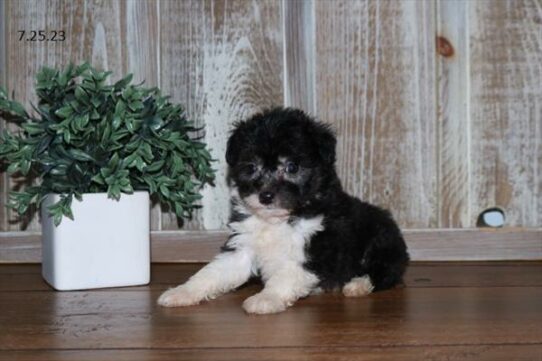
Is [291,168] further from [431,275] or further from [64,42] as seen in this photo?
[64,42]

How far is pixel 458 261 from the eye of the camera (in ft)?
12.4

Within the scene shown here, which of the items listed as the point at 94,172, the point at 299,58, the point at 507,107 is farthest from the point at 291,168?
the point at 507,107

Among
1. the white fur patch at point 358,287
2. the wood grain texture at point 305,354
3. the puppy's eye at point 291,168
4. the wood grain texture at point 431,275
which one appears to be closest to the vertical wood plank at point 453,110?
the wood grain texture at point 431,275

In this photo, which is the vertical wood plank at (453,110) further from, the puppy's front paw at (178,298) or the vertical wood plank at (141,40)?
the puppy's front paw at (178,298)

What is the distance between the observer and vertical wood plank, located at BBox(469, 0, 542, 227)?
147 inches

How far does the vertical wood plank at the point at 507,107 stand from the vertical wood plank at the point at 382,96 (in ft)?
0.78

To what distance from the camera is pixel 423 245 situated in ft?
12.4

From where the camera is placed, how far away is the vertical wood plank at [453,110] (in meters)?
3.73

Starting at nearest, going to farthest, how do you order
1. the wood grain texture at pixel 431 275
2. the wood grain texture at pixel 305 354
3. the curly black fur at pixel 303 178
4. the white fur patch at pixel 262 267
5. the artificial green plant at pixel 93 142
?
the wood grain texture at pixel 305 354, the white fur patch at pixel 262 267, the curly black fur at pixel 303 178, the artificial green plant at pixel 93 142, the wood grain texture at pixel 431 275

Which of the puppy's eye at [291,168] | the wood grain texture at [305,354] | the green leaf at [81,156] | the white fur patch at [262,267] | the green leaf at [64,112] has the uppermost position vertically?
the green leaf at [64,112]

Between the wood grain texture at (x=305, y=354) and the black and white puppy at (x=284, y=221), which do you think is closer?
the wood grain texture at (x=305, y=354)

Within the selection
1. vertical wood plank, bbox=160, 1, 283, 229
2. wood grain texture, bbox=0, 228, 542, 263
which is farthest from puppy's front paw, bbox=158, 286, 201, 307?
vertical wood plank, bbox=160, 1, 283, 229

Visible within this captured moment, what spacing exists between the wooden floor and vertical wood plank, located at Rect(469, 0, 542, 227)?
2.25ft

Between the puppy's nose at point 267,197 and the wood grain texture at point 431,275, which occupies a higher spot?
the puppy's nose at point 267,197
